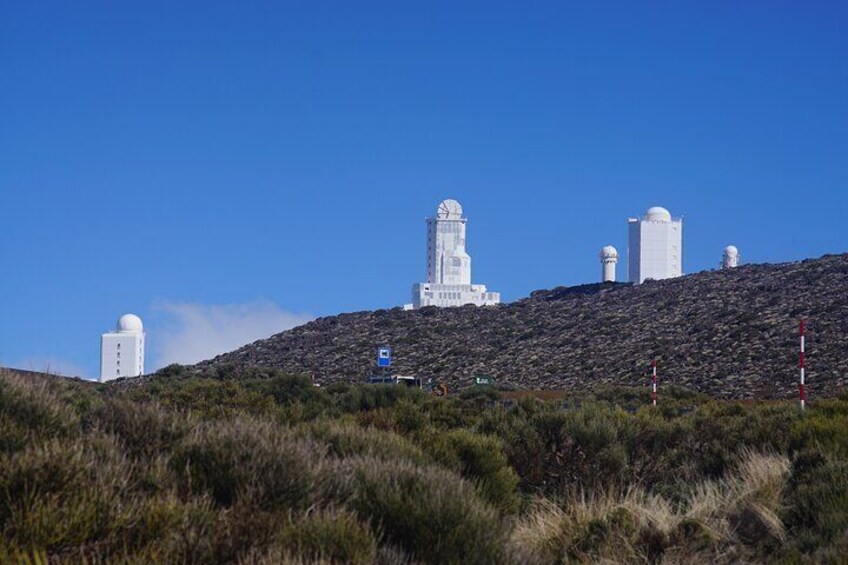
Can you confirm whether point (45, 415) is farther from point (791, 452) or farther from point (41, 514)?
point (791, 452)

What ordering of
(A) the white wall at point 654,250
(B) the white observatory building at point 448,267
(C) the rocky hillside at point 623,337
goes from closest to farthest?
(C) the rocky hillside at point 623,337, (A) the white wall at point 654,250, (B) the white observatory building at point 448,267

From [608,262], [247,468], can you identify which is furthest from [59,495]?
[608,262]

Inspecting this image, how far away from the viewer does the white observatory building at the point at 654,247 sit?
259 ft

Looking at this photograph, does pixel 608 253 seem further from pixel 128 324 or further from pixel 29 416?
pixel 29 416

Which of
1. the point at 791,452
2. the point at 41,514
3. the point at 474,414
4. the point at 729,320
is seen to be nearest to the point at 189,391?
the point at 474,414

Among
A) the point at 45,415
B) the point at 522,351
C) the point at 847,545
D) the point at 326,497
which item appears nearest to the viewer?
the point at 326,497

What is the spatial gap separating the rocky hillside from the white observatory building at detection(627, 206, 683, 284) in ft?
30.0

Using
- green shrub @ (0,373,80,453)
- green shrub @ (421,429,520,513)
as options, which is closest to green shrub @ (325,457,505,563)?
green shrub @ (0,373,80,453)

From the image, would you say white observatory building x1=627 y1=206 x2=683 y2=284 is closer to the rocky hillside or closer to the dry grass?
the rocky hillside

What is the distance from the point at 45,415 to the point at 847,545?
194 inches

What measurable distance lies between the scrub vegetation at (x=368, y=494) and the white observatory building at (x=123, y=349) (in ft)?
195

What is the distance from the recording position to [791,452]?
1202 centimetres

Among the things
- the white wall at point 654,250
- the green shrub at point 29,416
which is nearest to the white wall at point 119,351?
the white wall at point 654,250

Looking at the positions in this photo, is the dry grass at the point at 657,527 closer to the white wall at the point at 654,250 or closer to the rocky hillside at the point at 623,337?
the rocky hillside at the point at 623,337
